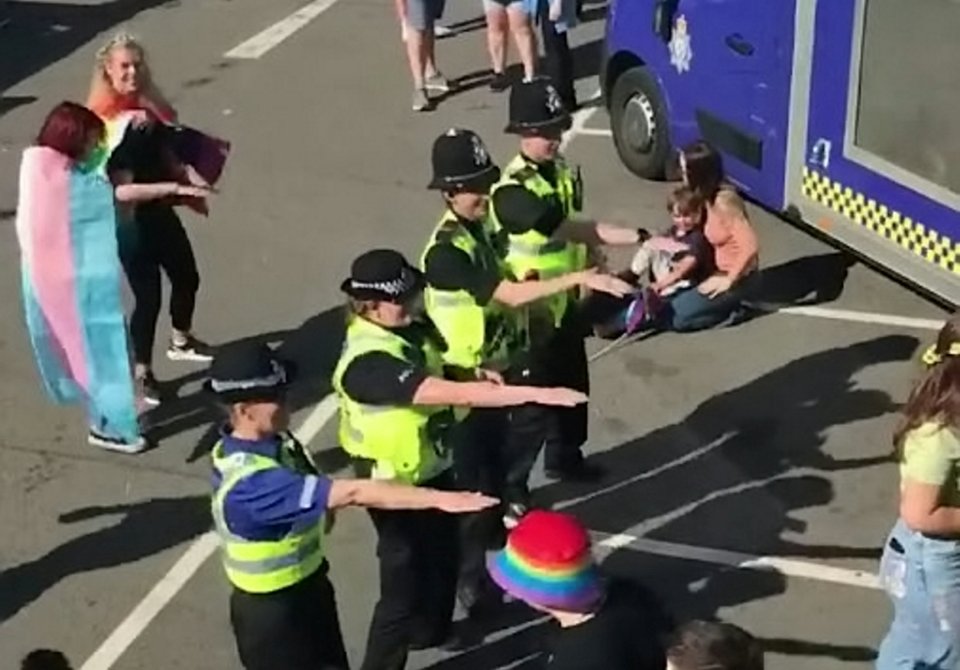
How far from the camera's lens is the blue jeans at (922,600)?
5395 mm

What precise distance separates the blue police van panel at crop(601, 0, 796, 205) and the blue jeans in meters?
4.37

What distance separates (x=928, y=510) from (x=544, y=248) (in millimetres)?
2128

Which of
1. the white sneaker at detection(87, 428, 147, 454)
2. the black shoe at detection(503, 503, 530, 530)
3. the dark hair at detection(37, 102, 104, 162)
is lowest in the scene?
the white sneaker at detection(87, 428, 147, 454)

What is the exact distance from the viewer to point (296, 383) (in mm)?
8852

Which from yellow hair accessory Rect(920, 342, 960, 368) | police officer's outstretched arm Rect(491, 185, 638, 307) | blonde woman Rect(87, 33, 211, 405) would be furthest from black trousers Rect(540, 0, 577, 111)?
yellow hair accessory Rect(920, 342, 960, 368)

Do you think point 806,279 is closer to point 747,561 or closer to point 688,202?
point 688,202

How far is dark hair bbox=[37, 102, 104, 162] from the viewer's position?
24.8ft

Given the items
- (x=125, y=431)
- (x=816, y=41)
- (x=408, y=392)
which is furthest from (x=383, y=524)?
(x=816, y=41)

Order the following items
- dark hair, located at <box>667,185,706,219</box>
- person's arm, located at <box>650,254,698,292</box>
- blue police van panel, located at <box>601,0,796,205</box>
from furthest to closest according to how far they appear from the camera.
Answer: blue police van panel, located at <box>601,0,796,205</box>
person's arm, located at <box>650,254,698,292</box>
dark hair, located at <box>667,185,706,219</box>

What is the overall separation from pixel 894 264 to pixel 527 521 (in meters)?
4.58

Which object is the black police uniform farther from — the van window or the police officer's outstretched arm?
the van window

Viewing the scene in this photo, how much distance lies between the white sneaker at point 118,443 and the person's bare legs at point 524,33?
16.2 feet

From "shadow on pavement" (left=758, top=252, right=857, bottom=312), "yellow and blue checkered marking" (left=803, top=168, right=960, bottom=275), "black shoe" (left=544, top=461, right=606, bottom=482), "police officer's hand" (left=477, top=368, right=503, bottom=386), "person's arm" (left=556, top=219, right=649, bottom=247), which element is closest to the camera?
"police officer's hand" (left=477, top=368, right=503, bottom=386)

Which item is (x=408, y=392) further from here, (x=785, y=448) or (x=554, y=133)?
(x=785, y=448)
